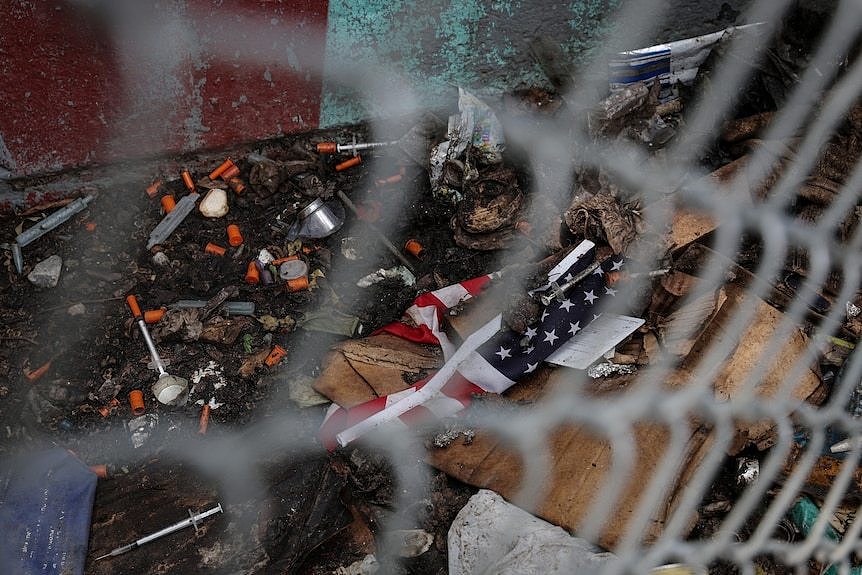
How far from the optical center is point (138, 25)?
2.10 m

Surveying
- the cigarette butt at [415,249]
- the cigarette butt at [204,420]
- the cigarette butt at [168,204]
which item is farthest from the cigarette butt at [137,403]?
the cigarette butt at [415,249]

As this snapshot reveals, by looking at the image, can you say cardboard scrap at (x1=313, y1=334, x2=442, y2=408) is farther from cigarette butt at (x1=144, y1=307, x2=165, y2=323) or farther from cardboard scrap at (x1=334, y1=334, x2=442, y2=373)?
cigarette butt at (x1=144, y1=307, x2=165, y2=323)

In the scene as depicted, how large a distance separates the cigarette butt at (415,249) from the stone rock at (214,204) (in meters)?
0.66

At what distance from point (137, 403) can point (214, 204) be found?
0.73 m

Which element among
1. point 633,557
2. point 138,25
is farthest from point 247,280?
point 633,557

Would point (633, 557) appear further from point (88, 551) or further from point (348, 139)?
point (348, 139)

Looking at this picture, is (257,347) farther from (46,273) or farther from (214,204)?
(46,273)

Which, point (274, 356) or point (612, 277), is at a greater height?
point (612, 277)

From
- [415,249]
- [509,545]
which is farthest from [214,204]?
[509,545]

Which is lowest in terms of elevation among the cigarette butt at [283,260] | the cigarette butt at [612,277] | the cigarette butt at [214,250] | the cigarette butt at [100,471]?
the cigarette butt at [100,471]

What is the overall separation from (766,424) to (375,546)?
115cm

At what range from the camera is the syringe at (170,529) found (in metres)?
1.82

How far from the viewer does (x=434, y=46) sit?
2.44m

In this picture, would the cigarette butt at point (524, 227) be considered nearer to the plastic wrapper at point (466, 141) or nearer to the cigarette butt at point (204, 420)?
the plastic wrapper at point (466, 141)
